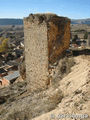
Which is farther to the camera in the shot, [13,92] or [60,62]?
[13,92]

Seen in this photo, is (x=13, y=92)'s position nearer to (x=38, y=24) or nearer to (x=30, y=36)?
(x=30, y=36)

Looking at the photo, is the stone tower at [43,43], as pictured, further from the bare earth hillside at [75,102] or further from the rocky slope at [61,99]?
the bare earth hillside at [75,102]

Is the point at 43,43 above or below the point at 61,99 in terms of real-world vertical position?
above

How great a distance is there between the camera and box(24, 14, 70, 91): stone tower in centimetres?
714

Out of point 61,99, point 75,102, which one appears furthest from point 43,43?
point 75,102

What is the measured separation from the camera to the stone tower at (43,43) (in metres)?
7.14

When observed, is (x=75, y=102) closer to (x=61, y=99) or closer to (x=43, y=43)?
(x=61, y=99)

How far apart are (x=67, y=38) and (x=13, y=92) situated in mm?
4328

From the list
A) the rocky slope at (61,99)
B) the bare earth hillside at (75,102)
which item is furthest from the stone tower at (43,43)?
the bare earth hillside at (75,102)

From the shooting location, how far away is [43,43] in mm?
7293

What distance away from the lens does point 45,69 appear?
759cm

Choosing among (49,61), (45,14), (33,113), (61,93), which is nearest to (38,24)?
(45,14)

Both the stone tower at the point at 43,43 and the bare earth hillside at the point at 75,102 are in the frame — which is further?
the stone tower at the point at 43,43

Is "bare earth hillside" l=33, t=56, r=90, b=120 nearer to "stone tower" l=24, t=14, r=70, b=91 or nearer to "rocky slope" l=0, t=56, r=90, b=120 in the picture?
"rocky slope" l=0, t=56, r=90, b=120
